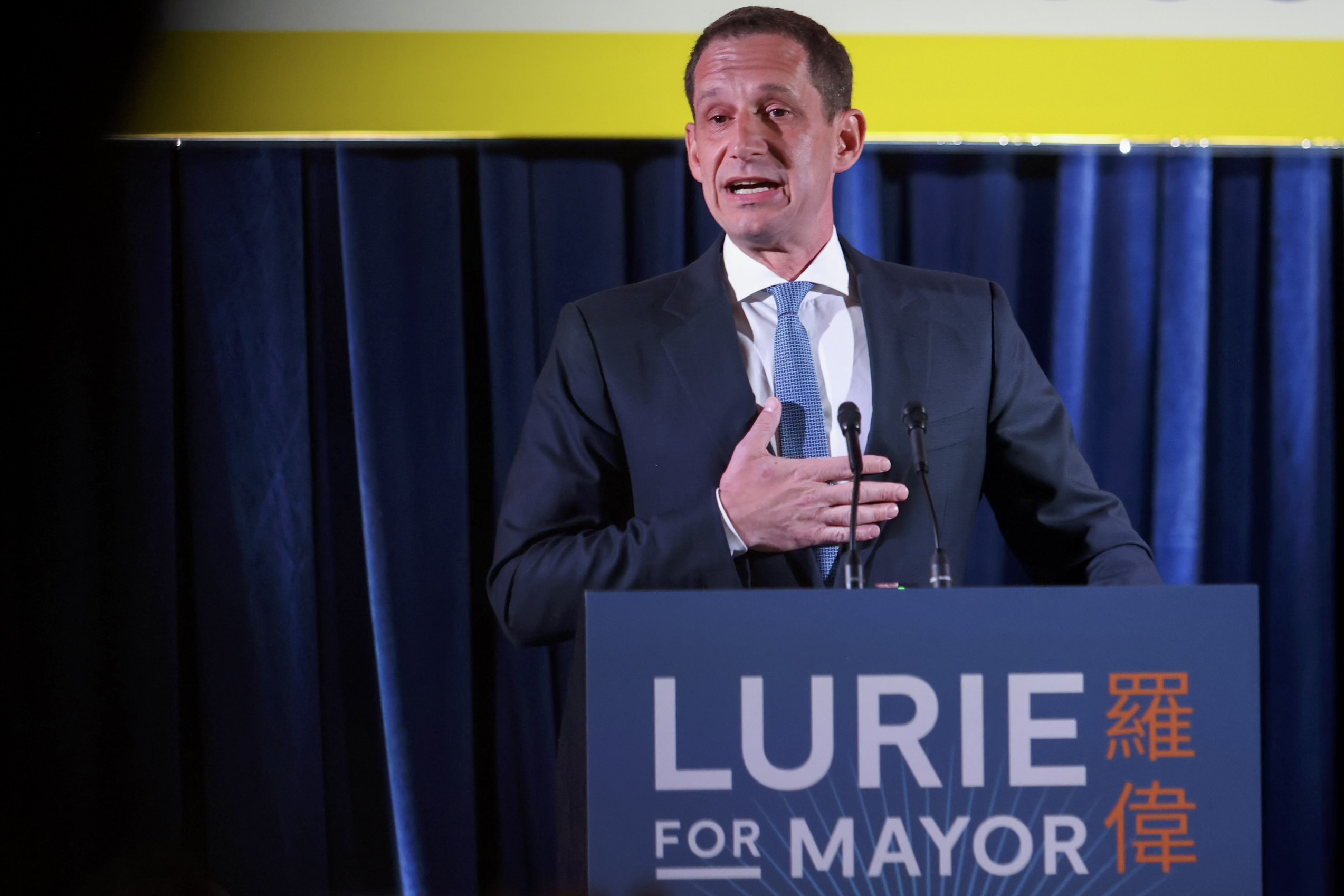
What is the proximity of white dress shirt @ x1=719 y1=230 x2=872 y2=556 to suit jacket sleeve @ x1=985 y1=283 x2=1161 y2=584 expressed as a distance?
0.22 metres

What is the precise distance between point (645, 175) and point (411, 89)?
1.72 feet

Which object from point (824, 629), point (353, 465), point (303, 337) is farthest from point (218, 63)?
point (824, 629)

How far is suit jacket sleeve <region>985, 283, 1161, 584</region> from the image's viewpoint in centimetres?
194

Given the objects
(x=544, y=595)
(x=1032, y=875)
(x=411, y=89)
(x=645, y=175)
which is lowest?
(x=1032, y=875)

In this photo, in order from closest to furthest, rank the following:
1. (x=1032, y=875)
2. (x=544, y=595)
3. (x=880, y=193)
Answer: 1. (x=1032, y=875)
2. (x=544, y=595)
3. (x=880, y=193)

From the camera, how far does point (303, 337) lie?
2.84 m

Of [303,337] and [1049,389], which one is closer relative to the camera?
[1049,389]

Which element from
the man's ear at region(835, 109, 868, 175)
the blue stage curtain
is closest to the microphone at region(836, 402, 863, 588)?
the man's ear at region(835, 109, 868, 175)

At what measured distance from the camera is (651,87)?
285cm

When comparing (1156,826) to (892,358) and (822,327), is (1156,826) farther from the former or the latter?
(822,327)

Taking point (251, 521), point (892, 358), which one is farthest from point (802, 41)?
point (251, 521)

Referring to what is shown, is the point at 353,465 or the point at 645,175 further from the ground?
the point at 645,175

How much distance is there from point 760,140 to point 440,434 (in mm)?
1063

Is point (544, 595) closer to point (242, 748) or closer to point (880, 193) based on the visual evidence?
point (242, 748)
